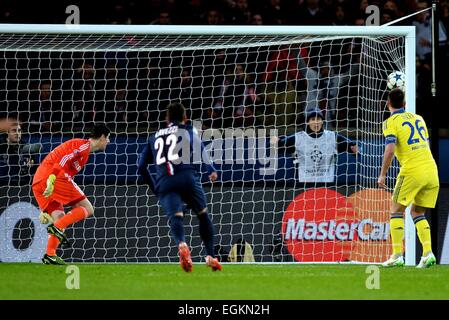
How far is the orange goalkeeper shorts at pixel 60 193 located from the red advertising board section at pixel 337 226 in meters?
2.55

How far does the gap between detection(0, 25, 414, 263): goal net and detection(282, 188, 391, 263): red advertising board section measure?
1 cm

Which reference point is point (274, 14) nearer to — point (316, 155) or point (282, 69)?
point (282, 69)

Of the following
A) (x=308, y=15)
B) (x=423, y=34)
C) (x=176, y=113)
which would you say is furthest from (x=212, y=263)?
(x=423, y=34)

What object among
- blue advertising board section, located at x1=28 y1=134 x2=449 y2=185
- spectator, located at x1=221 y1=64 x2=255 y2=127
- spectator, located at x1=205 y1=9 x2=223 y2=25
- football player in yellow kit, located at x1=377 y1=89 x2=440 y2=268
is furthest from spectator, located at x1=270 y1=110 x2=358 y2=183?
spectator, located at x1=205 y1=9 x2=223 y2=25

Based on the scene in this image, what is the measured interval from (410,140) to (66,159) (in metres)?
3.84

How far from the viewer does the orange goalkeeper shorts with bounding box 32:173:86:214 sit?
12.1 metres

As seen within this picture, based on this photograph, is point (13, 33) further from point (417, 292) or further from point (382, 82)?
point (417, 292)

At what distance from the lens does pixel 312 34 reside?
476 inches

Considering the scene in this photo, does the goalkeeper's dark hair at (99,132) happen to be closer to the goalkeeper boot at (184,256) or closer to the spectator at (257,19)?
the goalkeeper boot at (184,256)

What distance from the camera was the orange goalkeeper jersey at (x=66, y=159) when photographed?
12062 millimetres

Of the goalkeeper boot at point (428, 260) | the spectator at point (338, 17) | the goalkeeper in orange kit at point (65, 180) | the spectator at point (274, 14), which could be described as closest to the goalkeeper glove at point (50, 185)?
the goalkeeper in orange kit at point (65, 180)

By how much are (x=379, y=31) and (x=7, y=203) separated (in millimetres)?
4877

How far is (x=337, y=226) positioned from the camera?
42.2ft

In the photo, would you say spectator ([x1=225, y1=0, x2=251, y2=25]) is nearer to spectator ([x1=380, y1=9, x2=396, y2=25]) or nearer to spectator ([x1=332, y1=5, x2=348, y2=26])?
spectator ([x1=332, y1=5, x2=348, y2=26])
